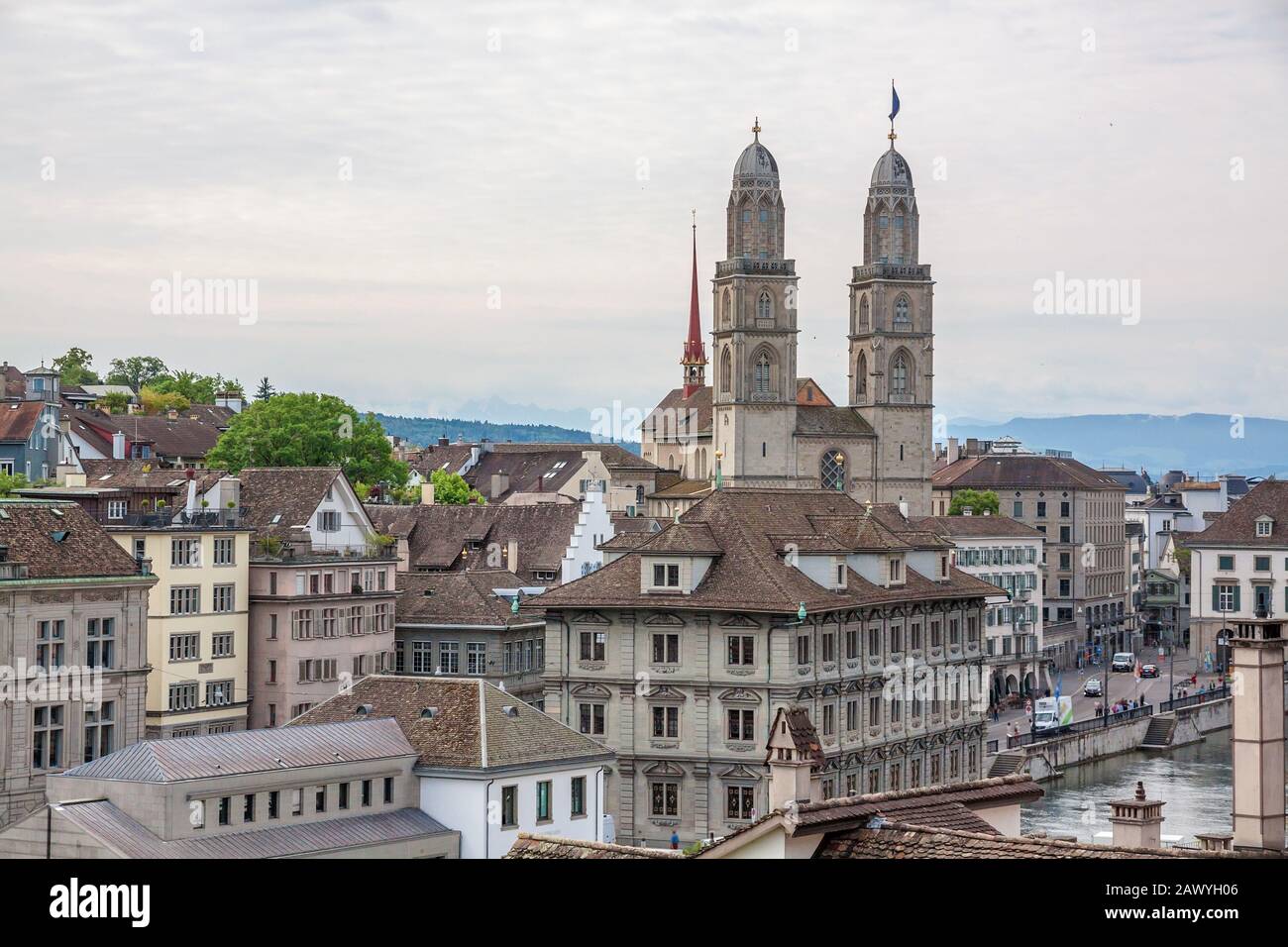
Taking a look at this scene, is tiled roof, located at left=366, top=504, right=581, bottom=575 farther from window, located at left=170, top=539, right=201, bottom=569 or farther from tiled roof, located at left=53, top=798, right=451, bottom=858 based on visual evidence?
tiled roof, located at left=53, top=798, right=451, bottom=858

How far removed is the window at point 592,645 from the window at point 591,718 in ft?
4.33

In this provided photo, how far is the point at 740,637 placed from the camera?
56.9 metres

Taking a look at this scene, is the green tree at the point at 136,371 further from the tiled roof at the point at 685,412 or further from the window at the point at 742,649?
the window at the point at 742,649

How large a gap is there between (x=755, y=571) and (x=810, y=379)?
272ft

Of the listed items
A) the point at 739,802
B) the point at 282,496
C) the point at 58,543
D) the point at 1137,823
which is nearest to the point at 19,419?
the point at 282,496

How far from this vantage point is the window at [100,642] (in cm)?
5656

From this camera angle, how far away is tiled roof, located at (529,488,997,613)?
57.2 meters

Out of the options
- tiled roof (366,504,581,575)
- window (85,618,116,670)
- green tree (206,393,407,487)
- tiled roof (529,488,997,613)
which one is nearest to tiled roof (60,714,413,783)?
window (85,618,116,670)

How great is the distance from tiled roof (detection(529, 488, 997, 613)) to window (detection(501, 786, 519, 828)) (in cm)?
1072

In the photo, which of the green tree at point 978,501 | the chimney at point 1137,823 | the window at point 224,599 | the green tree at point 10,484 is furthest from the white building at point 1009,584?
the chimney at point 1137,823

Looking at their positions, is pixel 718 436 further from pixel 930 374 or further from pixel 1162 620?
pixel 1162 620

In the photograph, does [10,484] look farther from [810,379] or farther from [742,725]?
[810,379]

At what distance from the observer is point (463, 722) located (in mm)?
49406

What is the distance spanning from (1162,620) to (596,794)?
4687 inches
